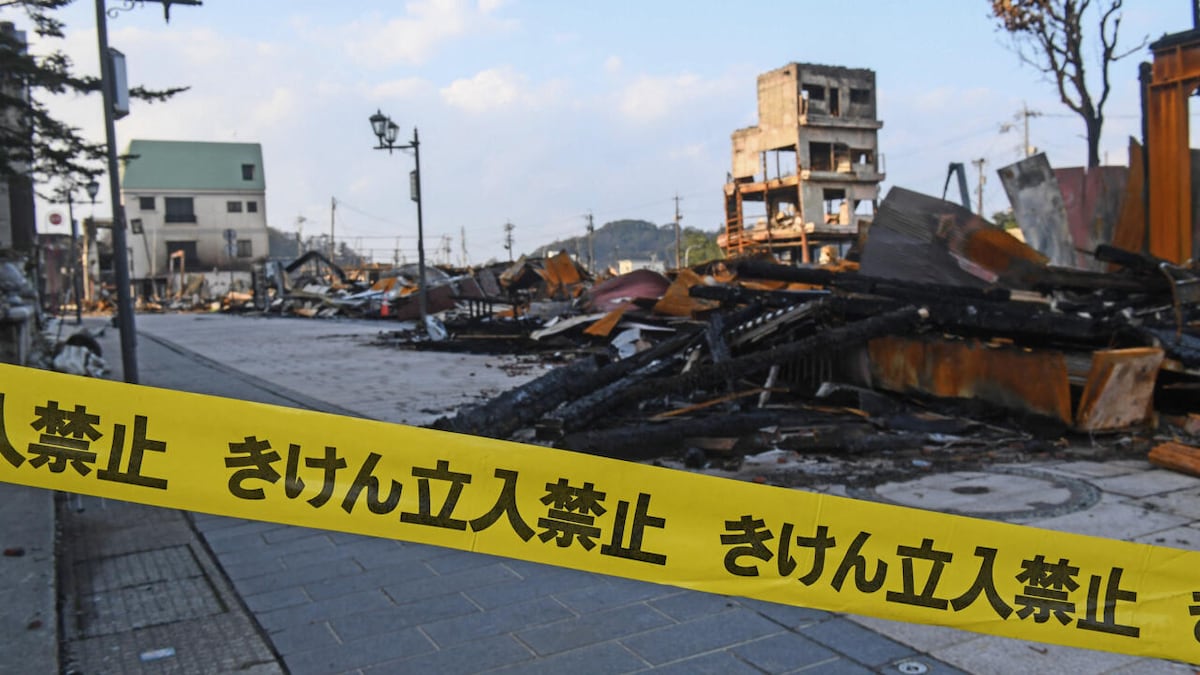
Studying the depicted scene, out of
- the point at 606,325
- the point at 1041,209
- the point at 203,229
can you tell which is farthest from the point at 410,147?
the point at 203,229

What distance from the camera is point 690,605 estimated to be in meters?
3.63

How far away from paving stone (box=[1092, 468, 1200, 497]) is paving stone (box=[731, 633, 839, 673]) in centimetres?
300

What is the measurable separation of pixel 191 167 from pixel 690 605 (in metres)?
66.5

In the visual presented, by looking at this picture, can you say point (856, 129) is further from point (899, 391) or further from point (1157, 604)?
point (1157, 604)

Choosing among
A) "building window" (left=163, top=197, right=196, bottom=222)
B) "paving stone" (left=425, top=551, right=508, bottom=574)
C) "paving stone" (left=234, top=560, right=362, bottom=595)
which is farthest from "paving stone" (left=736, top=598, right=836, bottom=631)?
"building window" (left=163, top=197, right=196, bottom=222)

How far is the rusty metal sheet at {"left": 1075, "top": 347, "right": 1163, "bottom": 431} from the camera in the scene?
634 centimetres

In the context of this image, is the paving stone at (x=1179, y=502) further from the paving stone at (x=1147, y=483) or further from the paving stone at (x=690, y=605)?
the paving stone at (x=690, y=605)

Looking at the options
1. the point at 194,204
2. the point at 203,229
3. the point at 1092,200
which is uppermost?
the point at 194,204

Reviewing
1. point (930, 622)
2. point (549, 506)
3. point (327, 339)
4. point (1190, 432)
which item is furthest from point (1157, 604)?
point (327, 339)

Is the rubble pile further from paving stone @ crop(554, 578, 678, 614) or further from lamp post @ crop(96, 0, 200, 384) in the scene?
lamp post @ crop(96, 0, 200, 384)

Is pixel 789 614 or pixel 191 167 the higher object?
pixel 191 167

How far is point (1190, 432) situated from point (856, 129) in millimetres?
45718

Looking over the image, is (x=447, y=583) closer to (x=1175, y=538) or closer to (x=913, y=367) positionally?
(x=1175, y=538)

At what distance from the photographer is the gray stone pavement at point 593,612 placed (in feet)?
10.2
